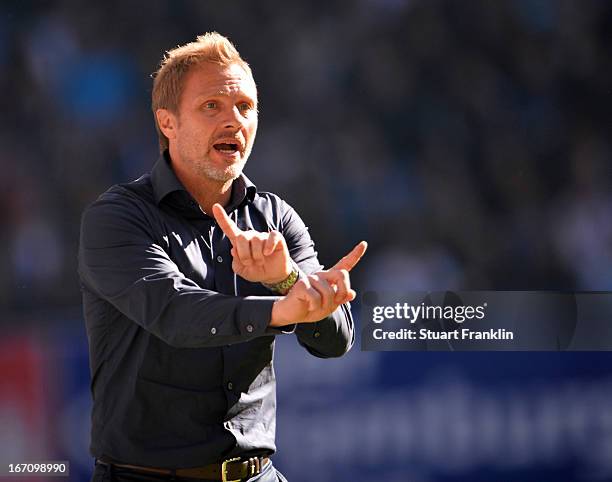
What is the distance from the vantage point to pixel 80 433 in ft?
11.9

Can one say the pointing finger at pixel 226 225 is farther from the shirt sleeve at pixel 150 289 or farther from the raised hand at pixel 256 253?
the shirt sleeve at pixel 150 289

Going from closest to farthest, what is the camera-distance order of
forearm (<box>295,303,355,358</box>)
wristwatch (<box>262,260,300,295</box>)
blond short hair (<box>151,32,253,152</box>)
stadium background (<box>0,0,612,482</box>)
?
wristwatch (<box>262,260,300,295</box>) → forearm (<box>295,303,355,358</box>) → blond short hair (<box>151,32,253,152</box>) → stadium background (<box>0,0,612,482</box>)

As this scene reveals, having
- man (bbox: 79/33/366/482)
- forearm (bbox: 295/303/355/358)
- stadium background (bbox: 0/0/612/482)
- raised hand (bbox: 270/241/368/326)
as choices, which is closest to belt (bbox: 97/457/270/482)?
man (bbox: 79/33/366/482)

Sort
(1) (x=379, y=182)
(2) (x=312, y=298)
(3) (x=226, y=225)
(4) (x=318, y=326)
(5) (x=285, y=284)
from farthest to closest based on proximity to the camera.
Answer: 1. (1) (x=379, y=182)
2. (4) (x=318, y=326)
3. (5) (x=285, y=284)
4. (3) (x=226, y=225)
5. (2) (x=312, y=298)

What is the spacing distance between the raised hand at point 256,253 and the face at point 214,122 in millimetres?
312

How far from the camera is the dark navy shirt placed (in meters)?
1.88

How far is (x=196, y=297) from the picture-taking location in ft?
5.80

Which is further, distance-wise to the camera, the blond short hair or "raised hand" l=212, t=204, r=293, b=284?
the blond short hair

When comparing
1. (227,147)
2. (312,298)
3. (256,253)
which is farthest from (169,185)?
(312,298)

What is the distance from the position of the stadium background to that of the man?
4.74 feet

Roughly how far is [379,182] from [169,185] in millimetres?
1649

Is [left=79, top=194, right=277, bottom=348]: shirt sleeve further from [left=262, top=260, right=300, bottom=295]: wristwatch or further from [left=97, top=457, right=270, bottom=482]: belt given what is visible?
[left=97, top=457, right=270, bottom=482]: belt

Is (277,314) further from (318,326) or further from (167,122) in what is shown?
(167,122)

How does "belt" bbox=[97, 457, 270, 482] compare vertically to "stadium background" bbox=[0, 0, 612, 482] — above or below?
below
